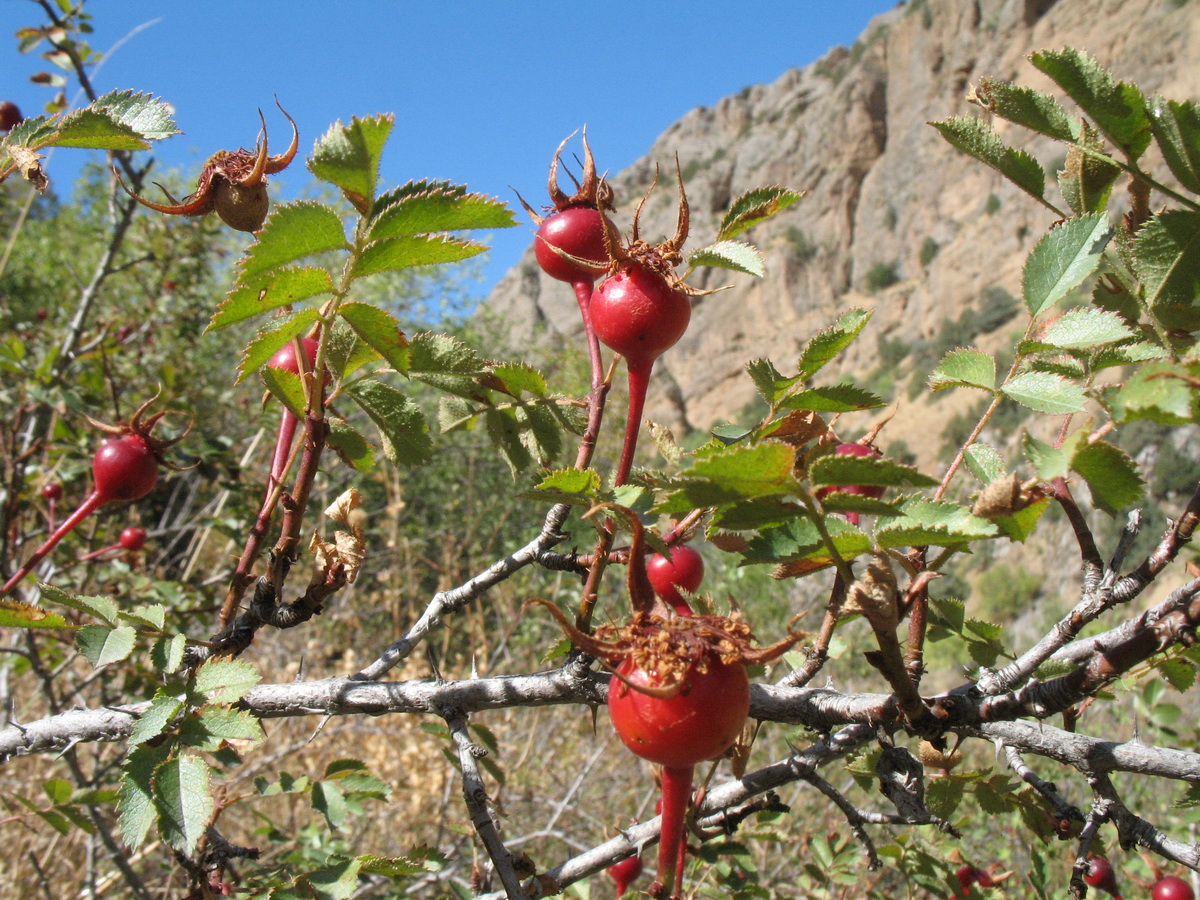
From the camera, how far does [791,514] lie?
0.61 meters

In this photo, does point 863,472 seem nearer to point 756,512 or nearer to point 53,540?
point 756,512

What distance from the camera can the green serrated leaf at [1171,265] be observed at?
641 millimetres

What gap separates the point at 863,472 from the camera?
1.90 feet

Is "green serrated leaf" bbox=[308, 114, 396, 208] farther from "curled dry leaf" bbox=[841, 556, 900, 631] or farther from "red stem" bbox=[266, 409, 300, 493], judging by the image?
"curled dry leaf" bbox=[841, 556, 900, 631]

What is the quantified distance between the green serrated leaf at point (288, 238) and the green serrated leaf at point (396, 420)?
0.23m

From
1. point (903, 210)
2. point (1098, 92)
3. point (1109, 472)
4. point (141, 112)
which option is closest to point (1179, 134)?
point (1098, 92)

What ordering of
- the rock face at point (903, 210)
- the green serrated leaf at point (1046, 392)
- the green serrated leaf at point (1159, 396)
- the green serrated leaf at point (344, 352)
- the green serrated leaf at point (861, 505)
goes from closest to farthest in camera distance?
1. the green serrated leaf at point (1159, 396)
2. the green serrated leaf at point (861, 505)
3. the green serrated leaf at point (1046, 392)
4. the green serrated leaf at point (344, 352)
5. the rock face at point (903, 210)

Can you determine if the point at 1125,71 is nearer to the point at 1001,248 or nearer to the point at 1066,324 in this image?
the point at 1001,248

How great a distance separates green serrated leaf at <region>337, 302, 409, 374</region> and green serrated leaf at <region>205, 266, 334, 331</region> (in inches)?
1.5

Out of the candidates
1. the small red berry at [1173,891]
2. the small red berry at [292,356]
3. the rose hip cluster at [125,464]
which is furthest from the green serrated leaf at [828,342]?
the small red berry at [1173,891]

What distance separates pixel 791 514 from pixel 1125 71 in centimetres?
2408

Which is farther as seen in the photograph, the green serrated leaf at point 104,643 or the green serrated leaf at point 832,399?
the green serrated leaf at point 104,643

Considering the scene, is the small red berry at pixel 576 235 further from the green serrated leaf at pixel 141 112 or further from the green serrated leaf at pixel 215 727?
the green serrated leaf at pixel 215 727

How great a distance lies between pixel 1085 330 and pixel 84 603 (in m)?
1.08
